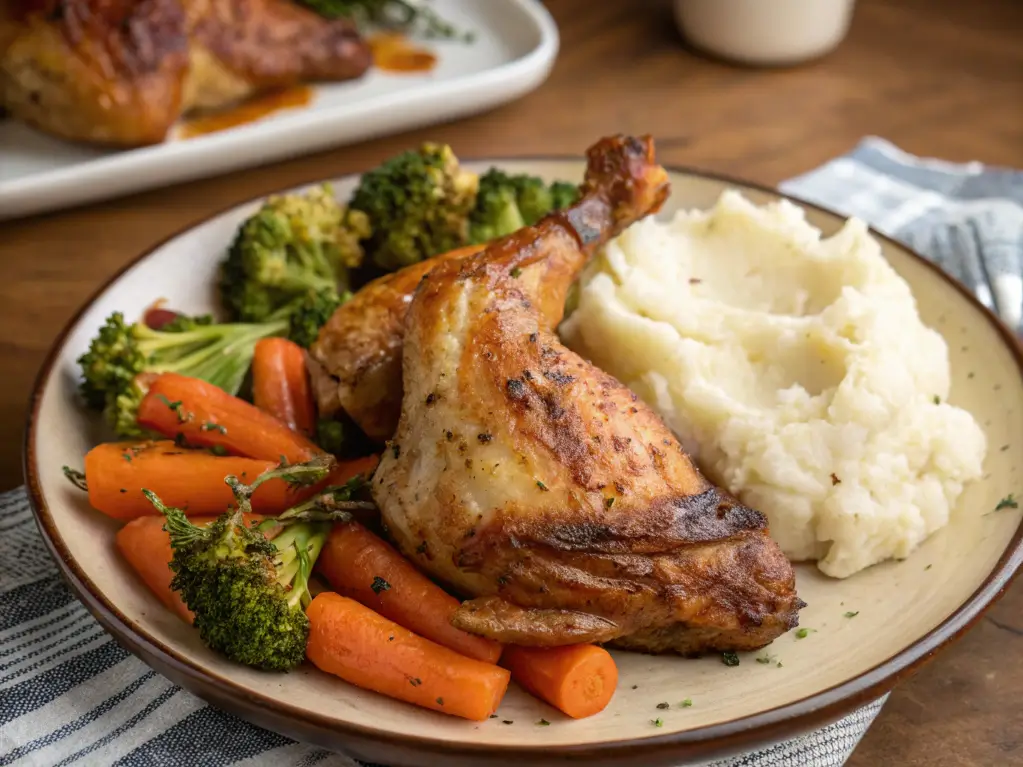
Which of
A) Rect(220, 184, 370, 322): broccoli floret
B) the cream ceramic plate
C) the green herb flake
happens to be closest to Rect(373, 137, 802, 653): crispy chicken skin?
the cream ceramic plate

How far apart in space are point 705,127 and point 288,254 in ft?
11.0

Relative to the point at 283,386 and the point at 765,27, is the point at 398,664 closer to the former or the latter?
the point at 283,386

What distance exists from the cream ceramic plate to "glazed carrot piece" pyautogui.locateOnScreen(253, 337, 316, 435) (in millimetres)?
563

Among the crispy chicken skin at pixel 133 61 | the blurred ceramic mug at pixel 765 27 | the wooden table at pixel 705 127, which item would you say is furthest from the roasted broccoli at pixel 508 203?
the blurred ceramic mug at pixel 765 27

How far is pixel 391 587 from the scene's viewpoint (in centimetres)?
303

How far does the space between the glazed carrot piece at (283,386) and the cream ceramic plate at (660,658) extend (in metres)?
0.56

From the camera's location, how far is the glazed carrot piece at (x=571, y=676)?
2738 millimetres

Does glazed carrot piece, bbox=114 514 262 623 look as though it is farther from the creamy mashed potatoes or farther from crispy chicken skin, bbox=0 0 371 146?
crispy chicken skin, bbox=0 0 371 146

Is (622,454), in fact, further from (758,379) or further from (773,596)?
(758,379)

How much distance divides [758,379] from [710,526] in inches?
35.5

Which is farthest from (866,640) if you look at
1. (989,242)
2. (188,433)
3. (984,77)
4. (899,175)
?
(984,77)

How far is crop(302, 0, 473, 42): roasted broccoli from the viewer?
707 centimetres

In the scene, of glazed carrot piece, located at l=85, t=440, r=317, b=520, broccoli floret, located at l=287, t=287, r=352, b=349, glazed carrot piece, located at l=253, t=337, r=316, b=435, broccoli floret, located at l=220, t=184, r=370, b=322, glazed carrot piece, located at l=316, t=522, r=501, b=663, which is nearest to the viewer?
glazed carrot piece, located at l=316, t=522, r=501, b=663

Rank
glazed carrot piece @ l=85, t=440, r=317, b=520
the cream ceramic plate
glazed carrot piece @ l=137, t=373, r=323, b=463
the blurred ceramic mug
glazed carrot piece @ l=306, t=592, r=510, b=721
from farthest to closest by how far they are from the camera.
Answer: the blurred ceramic mug < glazed carrot piece @ l=137, t=373, r=323, b=463 < glazed carrot piece @ l=85, t=440, r=317, b=520 < glazed carrot piece @ l=306, t=592, r=510, b=721 < the cream ceramic plate
